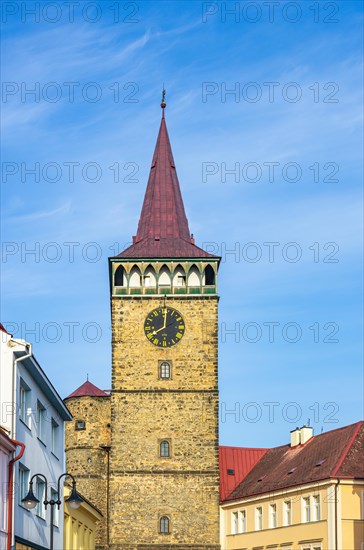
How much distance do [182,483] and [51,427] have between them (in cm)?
2250

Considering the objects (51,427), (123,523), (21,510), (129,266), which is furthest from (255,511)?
(21,510)

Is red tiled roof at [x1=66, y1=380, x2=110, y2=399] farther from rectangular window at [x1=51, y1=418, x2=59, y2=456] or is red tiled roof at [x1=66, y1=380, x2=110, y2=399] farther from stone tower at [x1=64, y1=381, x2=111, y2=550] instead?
rectangular window at [x1=51, y1=418, x2=59, y2=456]

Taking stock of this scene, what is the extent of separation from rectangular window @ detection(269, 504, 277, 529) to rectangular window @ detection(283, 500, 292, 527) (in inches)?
55.1

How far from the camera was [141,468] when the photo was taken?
201 ft

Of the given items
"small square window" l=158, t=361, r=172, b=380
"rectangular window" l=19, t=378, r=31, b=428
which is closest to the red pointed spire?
"small square window" l=158, t=361, r=172, b=380

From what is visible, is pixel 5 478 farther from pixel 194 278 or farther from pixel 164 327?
pixel 194 278

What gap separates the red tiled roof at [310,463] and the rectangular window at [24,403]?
23144 mm

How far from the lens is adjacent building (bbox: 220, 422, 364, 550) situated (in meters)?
52.6

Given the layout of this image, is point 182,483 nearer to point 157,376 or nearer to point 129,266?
point 157,376

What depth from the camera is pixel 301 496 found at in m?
57.1

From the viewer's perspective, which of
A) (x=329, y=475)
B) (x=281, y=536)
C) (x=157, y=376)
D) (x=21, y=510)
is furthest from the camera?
(x=157, y=376)

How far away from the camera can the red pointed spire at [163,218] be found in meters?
65.6

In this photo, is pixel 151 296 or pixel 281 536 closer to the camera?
pixel 281 536

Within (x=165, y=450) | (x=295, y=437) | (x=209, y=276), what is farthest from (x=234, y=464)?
(x=209, y=276)
